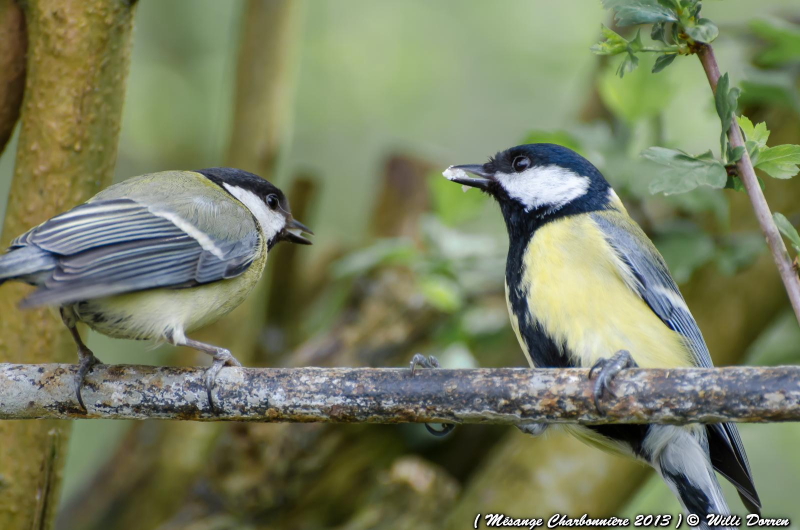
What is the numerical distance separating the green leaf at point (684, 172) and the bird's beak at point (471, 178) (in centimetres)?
77

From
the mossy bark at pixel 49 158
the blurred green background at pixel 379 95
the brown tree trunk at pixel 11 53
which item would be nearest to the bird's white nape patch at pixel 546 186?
the blurred green background at pixel 379 95

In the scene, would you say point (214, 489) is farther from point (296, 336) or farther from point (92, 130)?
point (92, 130)

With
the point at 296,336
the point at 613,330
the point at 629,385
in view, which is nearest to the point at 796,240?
the point at 629,385

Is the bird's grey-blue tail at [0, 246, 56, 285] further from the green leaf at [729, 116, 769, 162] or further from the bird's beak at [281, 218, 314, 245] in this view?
the green leaf at [729, 116, 769, 162]

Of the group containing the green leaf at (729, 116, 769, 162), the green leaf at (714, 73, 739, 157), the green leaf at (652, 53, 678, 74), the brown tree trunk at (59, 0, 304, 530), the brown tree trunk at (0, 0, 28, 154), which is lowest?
the brown tree trunk at (59, 0, 304, 530)

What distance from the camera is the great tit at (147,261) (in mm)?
1448

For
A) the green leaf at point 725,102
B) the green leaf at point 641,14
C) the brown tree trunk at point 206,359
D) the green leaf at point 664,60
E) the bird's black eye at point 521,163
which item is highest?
the green leaf at point 641,14

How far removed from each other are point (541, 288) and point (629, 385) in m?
0.47

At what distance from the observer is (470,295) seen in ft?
9.16

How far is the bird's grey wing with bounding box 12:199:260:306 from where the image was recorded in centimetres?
142

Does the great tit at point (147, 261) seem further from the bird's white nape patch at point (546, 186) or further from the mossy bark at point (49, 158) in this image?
the bird's white nape patch at point (546, 186)

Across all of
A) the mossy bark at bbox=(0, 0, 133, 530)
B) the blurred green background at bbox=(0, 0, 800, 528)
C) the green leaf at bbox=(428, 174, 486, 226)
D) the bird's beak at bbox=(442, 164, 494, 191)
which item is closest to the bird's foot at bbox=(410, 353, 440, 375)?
the bird's beak at bbox=(442, 164, 494, 191)

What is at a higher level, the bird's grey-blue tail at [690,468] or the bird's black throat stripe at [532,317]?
the bird's black throat stripe at [532,317]

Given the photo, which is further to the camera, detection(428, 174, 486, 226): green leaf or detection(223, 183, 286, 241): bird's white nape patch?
detection(428, 174, 486, 226): green leaf
